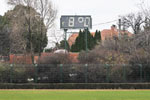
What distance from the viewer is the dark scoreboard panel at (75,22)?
47312 millimetres

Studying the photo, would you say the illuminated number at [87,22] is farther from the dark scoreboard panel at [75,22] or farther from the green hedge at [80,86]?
the green hedge at [80,86]

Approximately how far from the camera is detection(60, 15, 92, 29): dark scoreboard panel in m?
47.3

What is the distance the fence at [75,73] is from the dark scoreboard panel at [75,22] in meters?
15.2

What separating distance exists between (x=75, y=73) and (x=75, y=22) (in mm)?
16030

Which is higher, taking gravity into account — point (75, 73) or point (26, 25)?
point (26, 25)

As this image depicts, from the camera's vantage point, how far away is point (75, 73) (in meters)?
32.8

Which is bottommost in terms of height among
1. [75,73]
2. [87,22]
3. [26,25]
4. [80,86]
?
[80,86]

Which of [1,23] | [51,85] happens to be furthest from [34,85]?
[1,23]

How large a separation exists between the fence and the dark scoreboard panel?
1525 centimetres

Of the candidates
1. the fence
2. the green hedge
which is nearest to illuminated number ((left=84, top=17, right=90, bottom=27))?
the fence

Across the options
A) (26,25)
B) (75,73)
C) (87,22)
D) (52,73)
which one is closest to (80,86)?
(75,73)

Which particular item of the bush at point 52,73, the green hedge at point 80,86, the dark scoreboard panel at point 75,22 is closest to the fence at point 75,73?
the bush at point 52,73

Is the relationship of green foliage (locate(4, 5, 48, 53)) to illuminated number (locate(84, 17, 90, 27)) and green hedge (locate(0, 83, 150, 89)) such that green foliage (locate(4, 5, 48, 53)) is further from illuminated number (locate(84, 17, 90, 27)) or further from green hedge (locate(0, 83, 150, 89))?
green hedge (locate(0, 83, 150, 89))

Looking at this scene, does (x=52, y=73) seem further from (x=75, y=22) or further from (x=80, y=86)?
(x=75, y=22)
